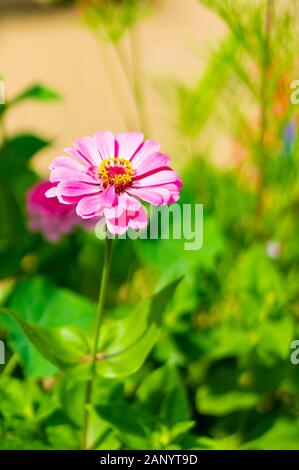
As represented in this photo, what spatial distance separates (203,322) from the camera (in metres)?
0.77

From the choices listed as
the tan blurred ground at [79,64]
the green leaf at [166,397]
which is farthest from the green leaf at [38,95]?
the tan blurred ground at [79,64]

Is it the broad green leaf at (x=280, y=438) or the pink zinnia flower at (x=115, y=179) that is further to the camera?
the broad green leaf at (x=280, y=438)

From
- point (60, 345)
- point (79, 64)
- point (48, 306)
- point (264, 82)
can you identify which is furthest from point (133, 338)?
point (79, 64)

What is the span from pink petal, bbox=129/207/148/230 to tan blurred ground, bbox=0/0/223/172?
98cm

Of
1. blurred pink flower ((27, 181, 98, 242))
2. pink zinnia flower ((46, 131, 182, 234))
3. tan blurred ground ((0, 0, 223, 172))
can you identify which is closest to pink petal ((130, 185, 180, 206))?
pink zinnia flower ((46, 131, 182, 234))

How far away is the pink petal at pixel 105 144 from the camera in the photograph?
416 mm

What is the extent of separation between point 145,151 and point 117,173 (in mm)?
28

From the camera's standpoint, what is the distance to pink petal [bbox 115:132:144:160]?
42cm

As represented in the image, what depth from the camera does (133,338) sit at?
0.49 meters

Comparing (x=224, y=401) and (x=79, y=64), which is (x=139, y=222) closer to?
(x=224, y=401)

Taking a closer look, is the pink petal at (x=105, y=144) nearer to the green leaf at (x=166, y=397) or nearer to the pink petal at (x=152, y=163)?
the pink petal at (x=152, y=163)

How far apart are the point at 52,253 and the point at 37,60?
1.30m

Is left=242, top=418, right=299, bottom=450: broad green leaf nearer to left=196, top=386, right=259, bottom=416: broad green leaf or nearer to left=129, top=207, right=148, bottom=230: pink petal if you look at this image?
left=196, top=386, right=259, bottom=416: broad green leaf
